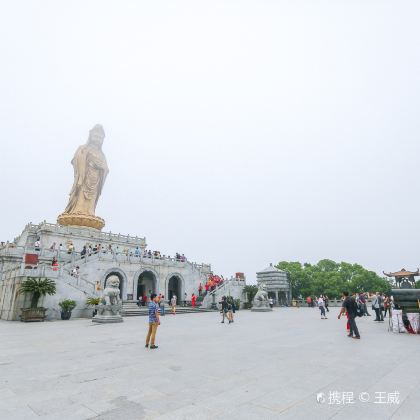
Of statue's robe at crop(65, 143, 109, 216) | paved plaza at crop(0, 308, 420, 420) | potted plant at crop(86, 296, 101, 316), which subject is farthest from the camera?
statue's robe at crop(65, 143, 109, 216)

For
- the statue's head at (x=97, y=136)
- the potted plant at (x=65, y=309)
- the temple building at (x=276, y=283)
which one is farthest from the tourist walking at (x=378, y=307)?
the statue's head at (x=97, y=136)

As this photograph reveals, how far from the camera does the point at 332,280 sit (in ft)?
166

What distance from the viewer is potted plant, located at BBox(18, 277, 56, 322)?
55.2 feet

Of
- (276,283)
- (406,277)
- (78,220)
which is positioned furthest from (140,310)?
(276,283)

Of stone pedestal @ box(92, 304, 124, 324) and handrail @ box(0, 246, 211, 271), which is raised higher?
handrail @ box(0, 246, 211, 271)

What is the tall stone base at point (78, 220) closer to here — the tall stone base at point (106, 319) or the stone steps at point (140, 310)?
the stone steps at point (140, 310)

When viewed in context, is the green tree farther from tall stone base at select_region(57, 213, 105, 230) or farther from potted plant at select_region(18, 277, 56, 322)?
tall stone base at select_region(57, 213, 105, 230)

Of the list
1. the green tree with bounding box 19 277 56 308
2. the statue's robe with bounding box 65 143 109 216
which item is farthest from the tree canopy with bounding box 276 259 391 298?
the green tree with bounding box 19 277 56 308

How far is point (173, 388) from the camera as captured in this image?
483 centimetres

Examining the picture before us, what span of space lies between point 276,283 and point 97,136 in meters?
31.1

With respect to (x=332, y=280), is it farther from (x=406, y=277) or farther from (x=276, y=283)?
(x=406, y=277)

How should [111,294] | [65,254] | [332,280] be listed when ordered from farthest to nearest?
[332,280] < [65,254] < [111,294]

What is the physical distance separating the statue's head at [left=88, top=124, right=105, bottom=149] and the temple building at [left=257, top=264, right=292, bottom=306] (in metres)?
28.2

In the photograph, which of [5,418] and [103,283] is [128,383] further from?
[103,283]
